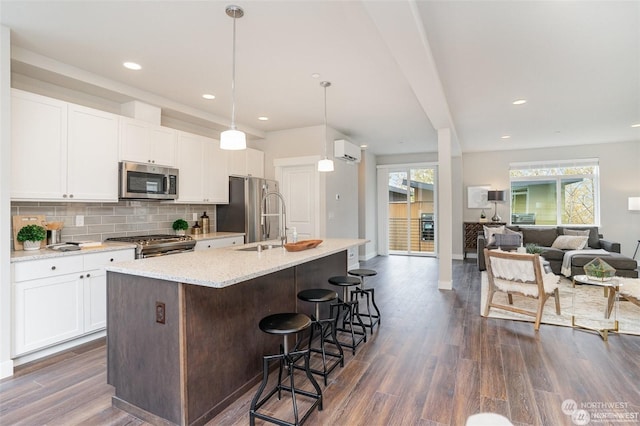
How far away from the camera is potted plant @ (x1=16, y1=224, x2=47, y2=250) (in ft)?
9.55

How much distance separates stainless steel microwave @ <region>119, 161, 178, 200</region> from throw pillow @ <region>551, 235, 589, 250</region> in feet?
22.4

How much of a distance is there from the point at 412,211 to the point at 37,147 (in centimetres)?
753

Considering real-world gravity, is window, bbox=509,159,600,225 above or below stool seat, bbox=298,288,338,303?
above

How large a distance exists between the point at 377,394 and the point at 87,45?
3.65 meters

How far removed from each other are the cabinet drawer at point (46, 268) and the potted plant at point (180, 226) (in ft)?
5.22

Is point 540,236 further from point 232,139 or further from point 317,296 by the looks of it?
point 232,139

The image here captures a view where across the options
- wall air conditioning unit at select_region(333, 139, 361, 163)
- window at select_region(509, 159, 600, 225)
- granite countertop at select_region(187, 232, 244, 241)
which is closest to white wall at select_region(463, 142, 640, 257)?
window at select_region(509, 159, 600, 225)

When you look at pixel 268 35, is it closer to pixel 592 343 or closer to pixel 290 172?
pixel 290 172

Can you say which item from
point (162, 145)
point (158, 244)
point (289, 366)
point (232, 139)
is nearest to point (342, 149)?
point (162, 145)

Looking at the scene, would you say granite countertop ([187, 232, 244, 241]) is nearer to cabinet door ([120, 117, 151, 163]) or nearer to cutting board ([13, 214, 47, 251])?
cabinet door ([120, 117, 151, 163])

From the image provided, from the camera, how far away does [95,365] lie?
106 inches

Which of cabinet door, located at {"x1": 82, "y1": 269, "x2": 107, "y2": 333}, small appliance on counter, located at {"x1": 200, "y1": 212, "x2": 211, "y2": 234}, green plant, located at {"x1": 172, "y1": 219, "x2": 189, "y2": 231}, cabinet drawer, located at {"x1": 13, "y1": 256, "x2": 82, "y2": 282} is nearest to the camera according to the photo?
cabinet drawer, located at {"x1": 13, "y1": 256, "x2": 82, "y2": 282}

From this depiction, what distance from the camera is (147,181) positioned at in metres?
3.81

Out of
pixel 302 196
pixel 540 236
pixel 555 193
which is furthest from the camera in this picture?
pixel 555 193
